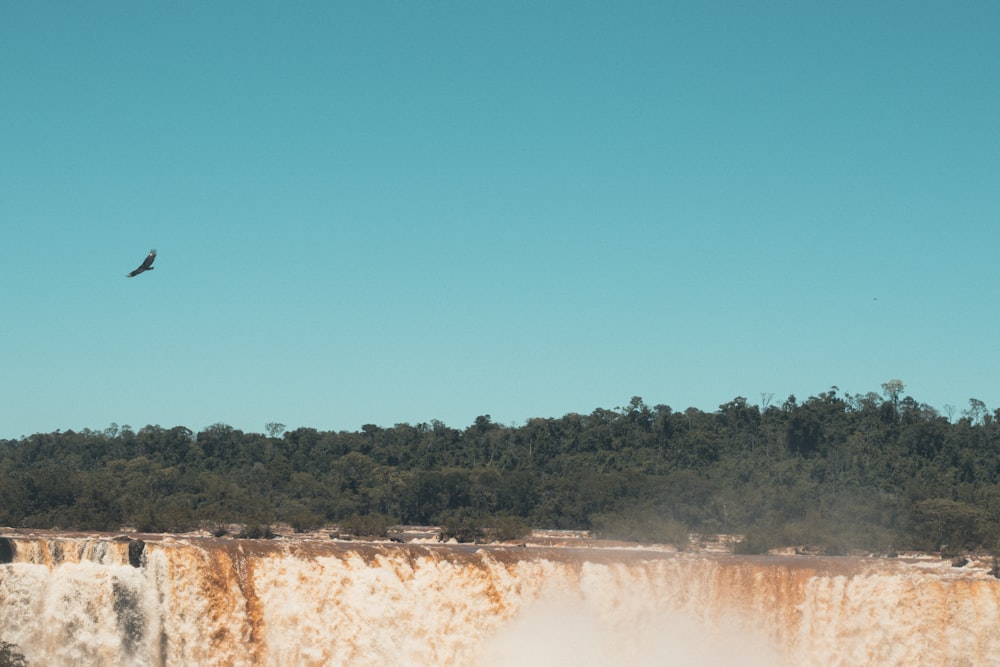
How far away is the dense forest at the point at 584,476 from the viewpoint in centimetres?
6925

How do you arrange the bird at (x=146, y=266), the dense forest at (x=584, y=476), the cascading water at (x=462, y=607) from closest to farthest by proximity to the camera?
1. the bird at (x=146, y=266)
2. the cascading water at (x=462, y=607)
3. the dense forest at (x=584, y=476)

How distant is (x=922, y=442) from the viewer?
10362 centimetres

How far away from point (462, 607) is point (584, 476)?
43.0 meters

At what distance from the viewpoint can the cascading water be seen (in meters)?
42.0

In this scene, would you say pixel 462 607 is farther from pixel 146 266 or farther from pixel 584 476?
pixel 584 476

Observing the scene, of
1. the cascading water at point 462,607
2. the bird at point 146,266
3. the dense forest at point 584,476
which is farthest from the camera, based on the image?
the dense forest at point 584,476

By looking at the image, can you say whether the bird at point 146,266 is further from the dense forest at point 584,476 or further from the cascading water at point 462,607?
the dense forest at point 584,476

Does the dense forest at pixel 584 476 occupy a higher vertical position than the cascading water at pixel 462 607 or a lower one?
higher

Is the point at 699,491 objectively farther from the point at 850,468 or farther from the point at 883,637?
the point at 883,637

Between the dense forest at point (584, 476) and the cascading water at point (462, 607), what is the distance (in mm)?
17749

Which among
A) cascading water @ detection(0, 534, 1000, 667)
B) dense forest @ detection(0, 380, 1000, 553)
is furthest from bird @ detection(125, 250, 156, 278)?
dense forest @ detection(0, 380, 1000, 553)

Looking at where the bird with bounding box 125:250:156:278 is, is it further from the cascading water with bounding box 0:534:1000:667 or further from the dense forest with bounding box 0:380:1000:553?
the dense forest with bounding box 0:380:1000:553

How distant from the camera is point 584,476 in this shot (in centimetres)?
8800

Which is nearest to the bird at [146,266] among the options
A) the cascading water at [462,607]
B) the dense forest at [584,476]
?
the cascading water at [462,607]
